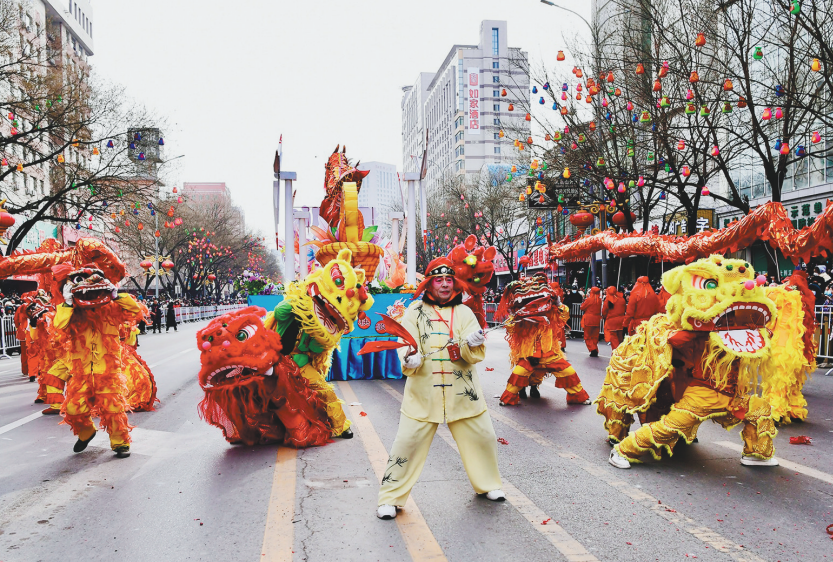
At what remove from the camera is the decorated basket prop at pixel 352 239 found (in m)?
11.8

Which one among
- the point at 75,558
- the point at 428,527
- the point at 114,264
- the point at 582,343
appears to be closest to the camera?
the point at 75,558

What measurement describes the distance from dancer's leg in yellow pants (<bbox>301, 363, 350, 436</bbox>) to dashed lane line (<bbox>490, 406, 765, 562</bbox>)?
2.01 m

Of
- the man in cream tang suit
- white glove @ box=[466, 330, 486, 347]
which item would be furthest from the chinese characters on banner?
white glove @ box=[466, 330, 486, 347]

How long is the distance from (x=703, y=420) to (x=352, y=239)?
831 centimetres

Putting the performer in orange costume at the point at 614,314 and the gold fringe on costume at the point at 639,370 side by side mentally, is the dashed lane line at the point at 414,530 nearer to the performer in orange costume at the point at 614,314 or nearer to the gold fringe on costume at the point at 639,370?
the gold fringe on costume at the point at 639,370

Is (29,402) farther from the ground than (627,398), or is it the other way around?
(627,398)

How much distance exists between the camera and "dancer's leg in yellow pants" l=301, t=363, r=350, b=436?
610 cm

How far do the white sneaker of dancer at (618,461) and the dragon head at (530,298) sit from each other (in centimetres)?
297

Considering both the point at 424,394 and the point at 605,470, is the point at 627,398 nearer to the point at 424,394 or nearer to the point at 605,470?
the point at 605,470

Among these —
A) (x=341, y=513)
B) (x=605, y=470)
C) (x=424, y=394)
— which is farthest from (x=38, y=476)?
(x=605, y=470)

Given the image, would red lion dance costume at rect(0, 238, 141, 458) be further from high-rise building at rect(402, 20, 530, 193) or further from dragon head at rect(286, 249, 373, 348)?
high-rise building at rect(402, 20, 530, 193)

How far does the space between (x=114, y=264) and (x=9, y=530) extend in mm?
3109

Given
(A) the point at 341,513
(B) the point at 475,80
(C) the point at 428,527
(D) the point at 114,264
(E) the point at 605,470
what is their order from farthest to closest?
(B) the point at 475,80 → (D) the point at 114,264 → (E) the point at 605,470 → (A) the point at 341,513 → (C) the point at 428,527

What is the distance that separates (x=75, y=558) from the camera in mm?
3500
